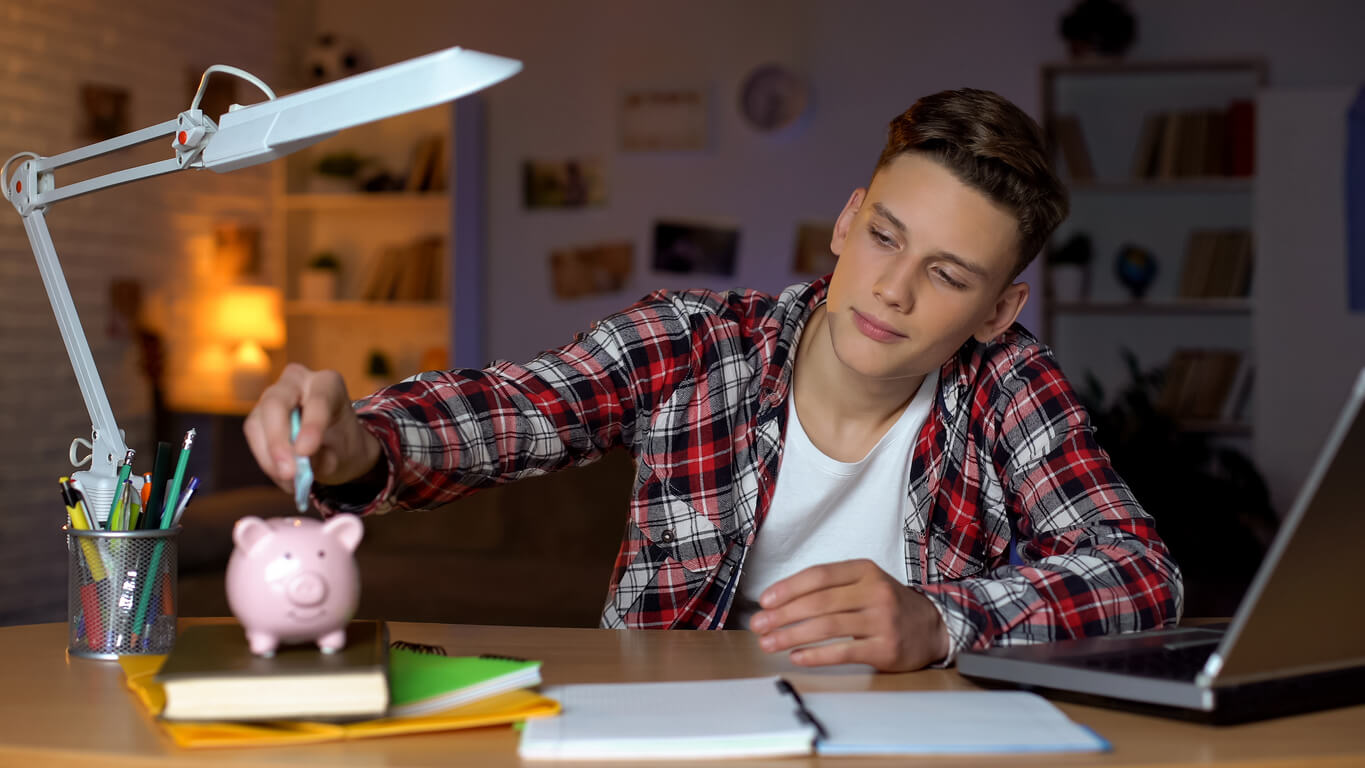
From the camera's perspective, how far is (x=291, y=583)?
0.81 m

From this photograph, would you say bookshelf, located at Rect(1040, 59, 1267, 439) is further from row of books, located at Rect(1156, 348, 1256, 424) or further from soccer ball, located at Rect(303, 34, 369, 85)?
soccer ball, located at Rect(303, 34, 369, 85)

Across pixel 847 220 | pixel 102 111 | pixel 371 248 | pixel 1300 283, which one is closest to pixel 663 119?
pixel 371 248

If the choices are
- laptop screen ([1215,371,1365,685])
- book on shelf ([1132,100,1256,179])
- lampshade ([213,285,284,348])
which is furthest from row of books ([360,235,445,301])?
laptop screen ([1215,371,1365,685])

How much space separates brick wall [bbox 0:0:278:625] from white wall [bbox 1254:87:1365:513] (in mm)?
3937

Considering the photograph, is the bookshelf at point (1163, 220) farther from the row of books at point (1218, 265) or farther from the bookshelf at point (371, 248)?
the bookshelf at point (371, 248)

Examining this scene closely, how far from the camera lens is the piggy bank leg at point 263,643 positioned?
812 mm

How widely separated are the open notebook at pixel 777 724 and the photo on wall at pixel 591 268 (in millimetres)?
4038

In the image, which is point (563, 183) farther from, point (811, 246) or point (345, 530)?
point (345, 530)

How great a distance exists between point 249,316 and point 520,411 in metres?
4.11

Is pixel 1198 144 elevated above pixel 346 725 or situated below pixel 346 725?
above

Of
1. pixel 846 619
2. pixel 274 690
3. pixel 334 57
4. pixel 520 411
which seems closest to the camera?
pixel 274 690

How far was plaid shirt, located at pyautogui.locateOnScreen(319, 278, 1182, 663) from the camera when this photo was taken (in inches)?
50.9

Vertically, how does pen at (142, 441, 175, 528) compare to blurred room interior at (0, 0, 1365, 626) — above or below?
below

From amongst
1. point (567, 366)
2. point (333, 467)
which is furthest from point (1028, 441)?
point (333, 467)
